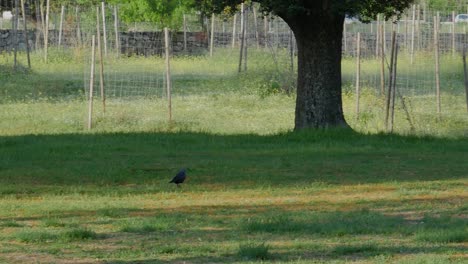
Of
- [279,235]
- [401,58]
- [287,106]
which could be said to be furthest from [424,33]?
[279,235]

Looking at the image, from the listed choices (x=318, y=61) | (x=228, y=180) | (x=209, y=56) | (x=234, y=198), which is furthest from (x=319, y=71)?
(x=209, y=56)

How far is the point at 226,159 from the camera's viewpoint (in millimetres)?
20047

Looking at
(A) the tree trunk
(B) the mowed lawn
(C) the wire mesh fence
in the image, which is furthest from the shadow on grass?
(C) the wire mesh fence

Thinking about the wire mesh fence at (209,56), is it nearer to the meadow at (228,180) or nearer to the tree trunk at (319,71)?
the meadow at (228,180)

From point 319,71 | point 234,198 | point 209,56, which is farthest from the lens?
point 209,56

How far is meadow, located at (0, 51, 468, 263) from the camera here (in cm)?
1112

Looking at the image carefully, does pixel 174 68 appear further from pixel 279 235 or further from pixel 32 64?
pixel 279 235

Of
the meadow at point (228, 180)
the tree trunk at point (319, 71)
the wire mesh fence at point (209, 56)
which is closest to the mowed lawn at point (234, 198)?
the meadow at point (228, 180)

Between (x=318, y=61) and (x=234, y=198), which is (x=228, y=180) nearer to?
(x=234, y=198)

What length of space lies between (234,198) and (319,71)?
802 cm

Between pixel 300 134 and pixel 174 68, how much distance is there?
63.1 feet

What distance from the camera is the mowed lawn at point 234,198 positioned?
10.9 metres

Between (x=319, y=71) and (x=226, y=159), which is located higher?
(x=319, y=71)

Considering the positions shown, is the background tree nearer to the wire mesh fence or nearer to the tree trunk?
the tree trunk
